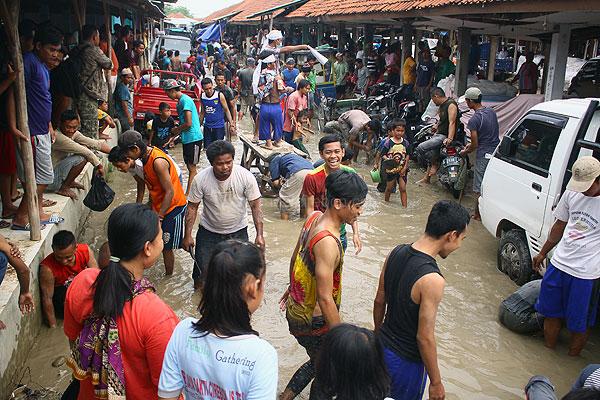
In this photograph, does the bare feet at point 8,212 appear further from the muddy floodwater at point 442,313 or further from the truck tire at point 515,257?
the truck tire at point 515,257

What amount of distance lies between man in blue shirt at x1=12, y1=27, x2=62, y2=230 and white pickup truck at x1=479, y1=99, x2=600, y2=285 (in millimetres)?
4710

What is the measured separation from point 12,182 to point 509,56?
61.1 ft

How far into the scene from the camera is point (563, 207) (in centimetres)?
441

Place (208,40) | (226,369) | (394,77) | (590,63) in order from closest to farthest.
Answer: (226,369), (590,63), (394,77), (208,40)

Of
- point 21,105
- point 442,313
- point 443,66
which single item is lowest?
point 442,313

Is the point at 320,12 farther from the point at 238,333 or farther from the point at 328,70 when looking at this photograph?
the point at 238,333

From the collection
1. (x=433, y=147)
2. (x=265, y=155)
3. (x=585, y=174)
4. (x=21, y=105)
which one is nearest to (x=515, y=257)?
(x=585, y=174)

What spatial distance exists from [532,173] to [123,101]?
841cm

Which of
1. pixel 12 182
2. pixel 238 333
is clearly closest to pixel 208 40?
pixel 12 182

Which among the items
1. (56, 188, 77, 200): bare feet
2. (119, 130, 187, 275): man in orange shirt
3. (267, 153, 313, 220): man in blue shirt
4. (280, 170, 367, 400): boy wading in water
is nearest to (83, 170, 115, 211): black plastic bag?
(119, 130, 187, 275): man in orange shirt

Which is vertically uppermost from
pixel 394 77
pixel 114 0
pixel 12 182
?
pixel 114 0

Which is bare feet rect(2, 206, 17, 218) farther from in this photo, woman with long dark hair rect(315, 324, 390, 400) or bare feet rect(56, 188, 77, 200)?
woman with long dark hair rect(315, 324, 390, 400)

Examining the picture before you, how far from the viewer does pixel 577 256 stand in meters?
4.29

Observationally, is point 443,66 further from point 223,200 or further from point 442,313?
point 223,200
